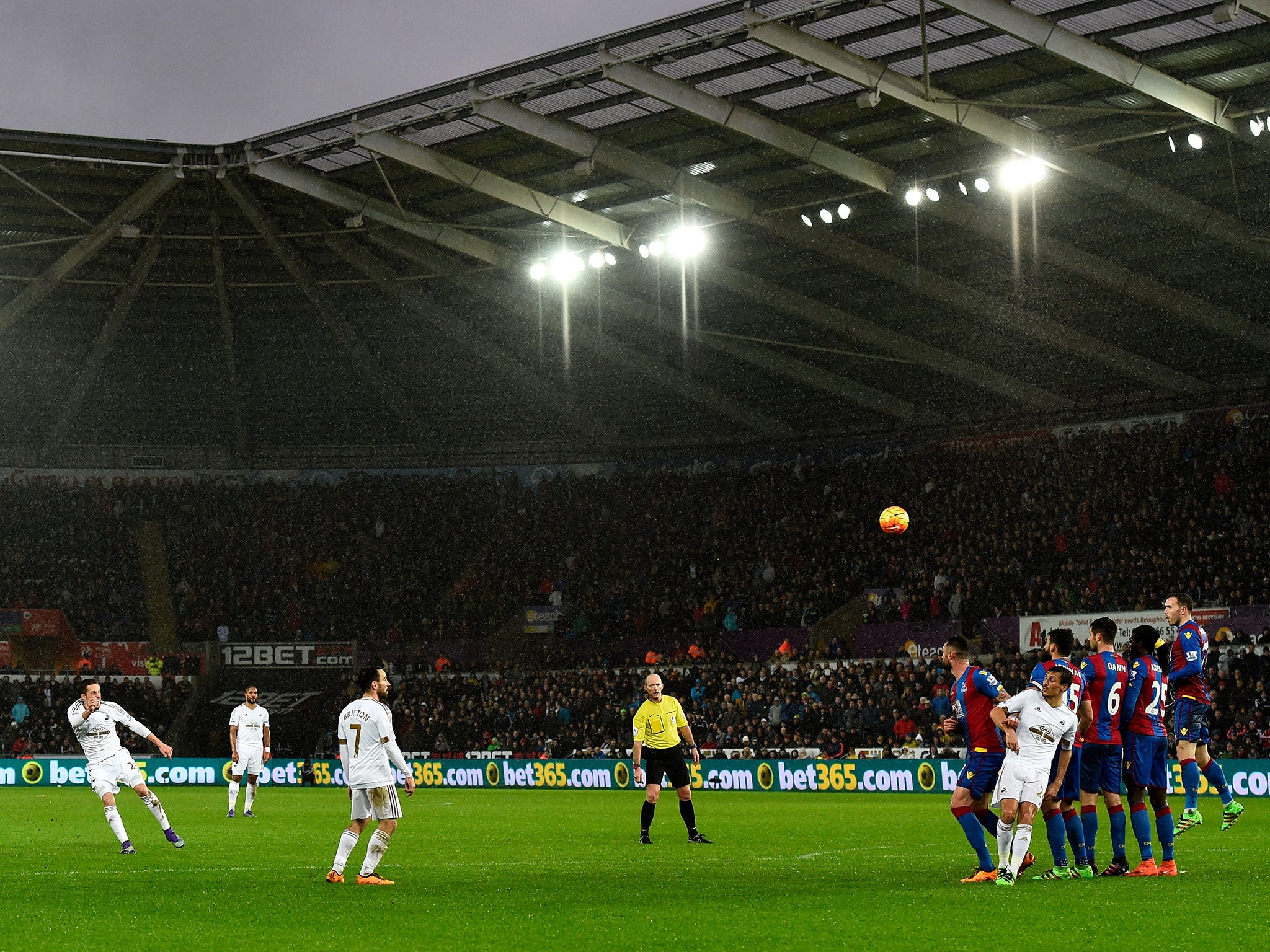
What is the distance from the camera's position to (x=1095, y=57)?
25750mm

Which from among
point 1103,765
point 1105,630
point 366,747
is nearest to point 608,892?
point 366,747

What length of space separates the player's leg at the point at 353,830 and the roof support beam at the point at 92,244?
965 inches

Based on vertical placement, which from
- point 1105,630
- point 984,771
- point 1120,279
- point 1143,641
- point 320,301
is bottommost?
point 984,771

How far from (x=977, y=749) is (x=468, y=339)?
33.8 metres

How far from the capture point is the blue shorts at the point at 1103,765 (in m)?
13.4

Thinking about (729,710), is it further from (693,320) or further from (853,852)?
(853,852)

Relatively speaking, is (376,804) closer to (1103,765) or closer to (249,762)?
(1103,765)

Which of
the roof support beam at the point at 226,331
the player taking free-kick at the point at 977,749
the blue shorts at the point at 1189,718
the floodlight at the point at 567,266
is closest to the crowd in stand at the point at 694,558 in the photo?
the roof support beam at the point at 226,331

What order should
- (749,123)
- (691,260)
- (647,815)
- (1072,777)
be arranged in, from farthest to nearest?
(691,260) < (749,123) < (647,815) < (1072,777)

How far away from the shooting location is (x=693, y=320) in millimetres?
43594

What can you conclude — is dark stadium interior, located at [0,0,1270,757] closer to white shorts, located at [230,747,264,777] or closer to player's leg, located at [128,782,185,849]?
white shorts, located at [230,747,264,777]

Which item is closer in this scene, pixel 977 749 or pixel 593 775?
pixel 977 749

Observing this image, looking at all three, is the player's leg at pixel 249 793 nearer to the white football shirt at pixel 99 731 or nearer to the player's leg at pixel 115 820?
the white football shirt at pixel 99 731

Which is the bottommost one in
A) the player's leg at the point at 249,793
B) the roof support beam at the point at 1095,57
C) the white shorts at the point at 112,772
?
the player's leg at the point at 249,793
